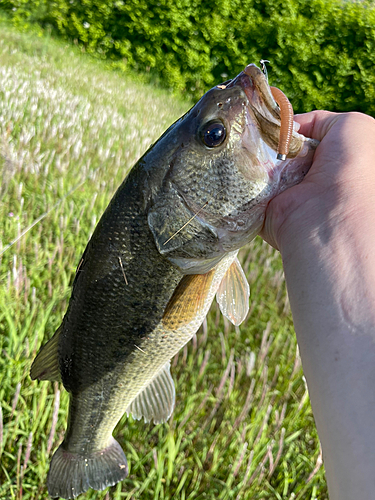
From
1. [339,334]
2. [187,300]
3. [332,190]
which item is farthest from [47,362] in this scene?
[332,190]

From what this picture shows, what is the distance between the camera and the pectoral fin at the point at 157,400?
6.15ft

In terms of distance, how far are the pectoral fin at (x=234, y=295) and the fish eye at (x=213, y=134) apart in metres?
0.60

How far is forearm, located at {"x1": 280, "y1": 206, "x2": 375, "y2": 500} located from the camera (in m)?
1.04

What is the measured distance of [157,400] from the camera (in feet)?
6.25

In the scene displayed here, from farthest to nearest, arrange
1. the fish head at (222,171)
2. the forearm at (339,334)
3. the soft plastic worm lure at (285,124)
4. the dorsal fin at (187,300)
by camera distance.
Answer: the dorsal fin at (187,300)
the fish head at (222,171)
the soft plastic worm lure at (285,124)
the forearm at (339,334)

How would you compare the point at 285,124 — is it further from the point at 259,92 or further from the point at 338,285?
the point at 338,285

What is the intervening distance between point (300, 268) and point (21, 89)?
4.58 meters

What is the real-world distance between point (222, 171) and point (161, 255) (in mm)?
398

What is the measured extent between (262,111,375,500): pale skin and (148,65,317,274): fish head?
Answer: 0.09 m

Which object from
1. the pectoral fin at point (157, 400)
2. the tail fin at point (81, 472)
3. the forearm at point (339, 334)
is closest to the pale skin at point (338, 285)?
the forearm at point (339, 334)

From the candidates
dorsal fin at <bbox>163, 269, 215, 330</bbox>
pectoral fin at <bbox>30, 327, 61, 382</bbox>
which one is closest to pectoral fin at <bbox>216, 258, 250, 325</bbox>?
dorsal fin at <bbox>163, 269, 215, 330</bbox>

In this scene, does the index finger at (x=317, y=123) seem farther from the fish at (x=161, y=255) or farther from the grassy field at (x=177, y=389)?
the grassy field at (x=177, y=389)

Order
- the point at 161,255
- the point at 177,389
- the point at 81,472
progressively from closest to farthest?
1. the point at 161,255
2. the point at 81,472
3. the point at 177,389

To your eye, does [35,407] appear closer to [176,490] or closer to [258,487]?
[176,490]
